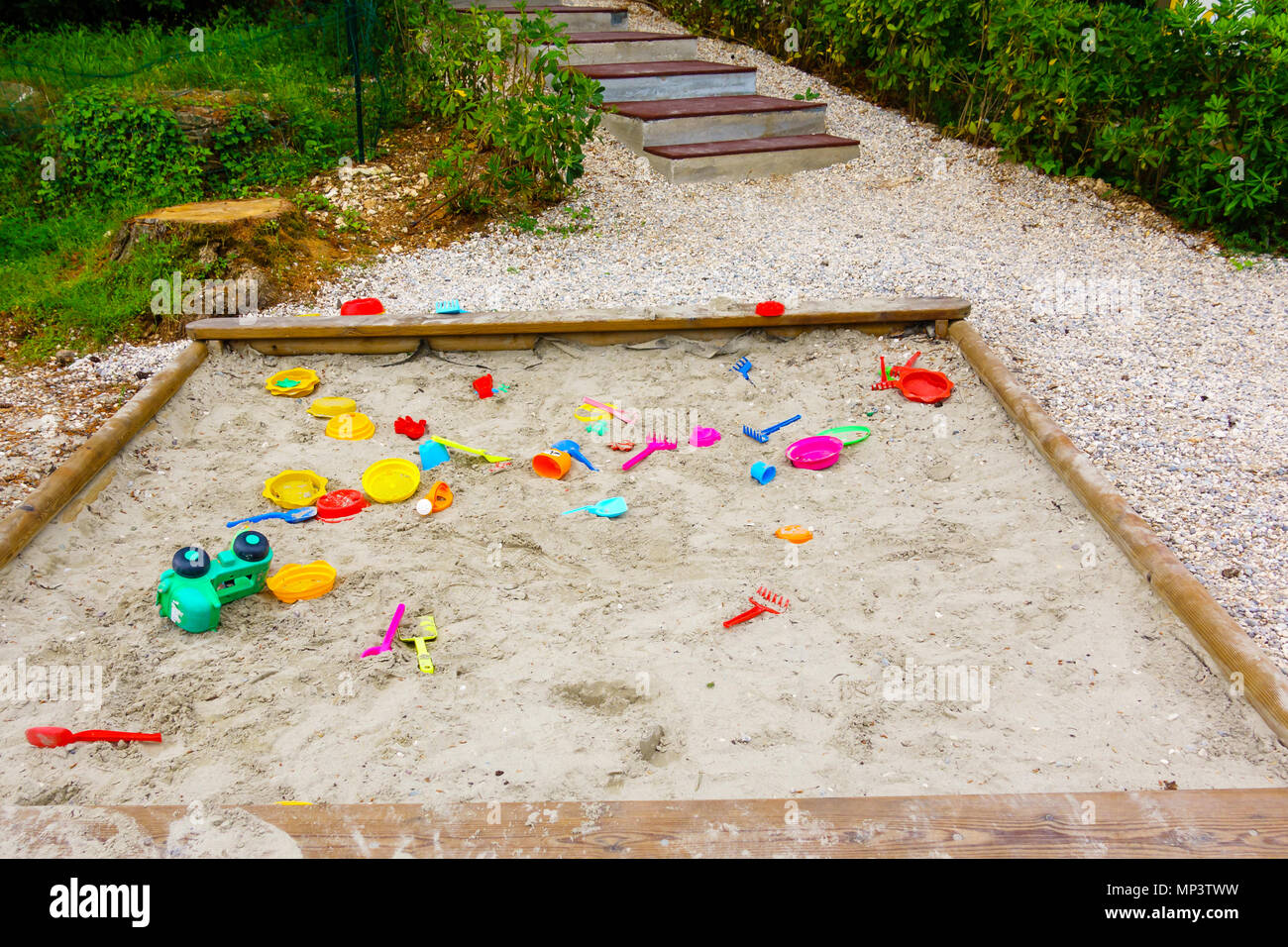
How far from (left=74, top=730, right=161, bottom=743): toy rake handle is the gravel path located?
2721 mm

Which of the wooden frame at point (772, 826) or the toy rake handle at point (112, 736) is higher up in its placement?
the wooden frame at point (772, 826)

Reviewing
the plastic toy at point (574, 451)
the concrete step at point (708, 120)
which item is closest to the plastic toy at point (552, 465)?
the plastic toy at point (574, 451)

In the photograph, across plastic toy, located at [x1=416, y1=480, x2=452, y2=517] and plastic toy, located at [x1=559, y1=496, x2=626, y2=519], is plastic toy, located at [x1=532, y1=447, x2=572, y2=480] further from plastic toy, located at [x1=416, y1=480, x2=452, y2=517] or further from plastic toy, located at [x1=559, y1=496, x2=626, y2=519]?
plastic toy, located at [x1=416, y1=480, x2=452, y2=517]

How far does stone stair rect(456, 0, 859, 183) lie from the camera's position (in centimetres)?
608

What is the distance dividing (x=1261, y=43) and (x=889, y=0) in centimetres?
255

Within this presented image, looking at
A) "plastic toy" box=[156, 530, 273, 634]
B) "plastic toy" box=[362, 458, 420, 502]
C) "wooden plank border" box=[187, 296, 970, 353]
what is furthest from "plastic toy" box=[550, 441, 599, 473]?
"plastic toy" box=[156, 530, 273, 634]

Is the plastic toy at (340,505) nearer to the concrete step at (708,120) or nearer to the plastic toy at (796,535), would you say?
the plastic toy at (796,535)

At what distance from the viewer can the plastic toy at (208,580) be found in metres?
2.38

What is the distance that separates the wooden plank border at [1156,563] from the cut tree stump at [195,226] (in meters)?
3.57

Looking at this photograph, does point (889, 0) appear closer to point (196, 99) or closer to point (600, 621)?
point (196, 99)

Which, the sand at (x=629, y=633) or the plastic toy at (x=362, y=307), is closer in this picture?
the sand at (x=629, y=633)

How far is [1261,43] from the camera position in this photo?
4547mm

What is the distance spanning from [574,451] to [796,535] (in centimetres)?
92

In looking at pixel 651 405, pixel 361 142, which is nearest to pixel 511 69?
pixel 361 142
